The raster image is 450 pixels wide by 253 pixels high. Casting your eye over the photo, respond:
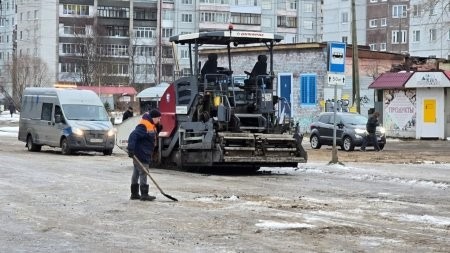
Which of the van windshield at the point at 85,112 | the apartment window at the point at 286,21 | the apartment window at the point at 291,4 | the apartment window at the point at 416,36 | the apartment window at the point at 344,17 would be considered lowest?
the van windshield at the point at 85,112

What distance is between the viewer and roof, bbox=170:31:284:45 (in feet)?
65.8

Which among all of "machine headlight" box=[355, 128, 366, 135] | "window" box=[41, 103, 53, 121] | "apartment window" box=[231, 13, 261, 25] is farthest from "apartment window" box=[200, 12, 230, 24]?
"window" box=[41, 103, 53, 121]

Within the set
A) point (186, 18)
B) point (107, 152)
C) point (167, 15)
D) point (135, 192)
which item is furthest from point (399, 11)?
point (135, 192)

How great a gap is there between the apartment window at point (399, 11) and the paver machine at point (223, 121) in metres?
76.6

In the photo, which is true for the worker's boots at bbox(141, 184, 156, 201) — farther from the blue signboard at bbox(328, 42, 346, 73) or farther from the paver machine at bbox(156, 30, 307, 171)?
the blue signboard at bbox(328, 42, 346, 73)

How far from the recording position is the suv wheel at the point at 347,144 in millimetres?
31470

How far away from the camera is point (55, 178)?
17.9 metres

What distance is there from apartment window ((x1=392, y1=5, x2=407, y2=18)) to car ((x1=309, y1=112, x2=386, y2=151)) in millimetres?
63756

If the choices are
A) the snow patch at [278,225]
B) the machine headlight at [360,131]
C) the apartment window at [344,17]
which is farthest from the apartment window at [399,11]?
the snow patch at [278,225]

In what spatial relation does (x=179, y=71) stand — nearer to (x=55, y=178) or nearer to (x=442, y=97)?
(x=55, y=178)

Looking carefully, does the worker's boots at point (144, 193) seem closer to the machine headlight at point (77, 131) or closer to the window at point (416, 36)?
the machine headlight at point (77, 131)

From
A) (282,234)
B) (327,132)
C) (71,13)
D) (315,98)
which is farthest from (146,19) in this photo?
(282,234)

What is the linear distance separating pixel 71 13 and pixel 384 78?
66937 mm

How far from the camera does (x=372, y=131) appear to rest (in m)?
30.5
